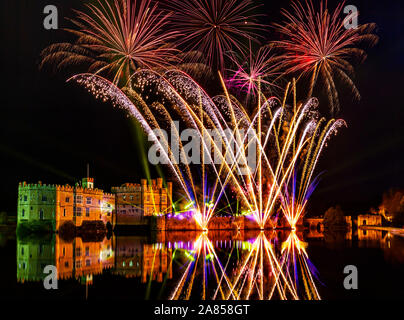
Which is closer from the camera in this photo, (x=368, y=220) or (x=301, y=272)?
(x=301, y=272)

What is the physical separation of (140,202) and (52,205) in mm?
14410

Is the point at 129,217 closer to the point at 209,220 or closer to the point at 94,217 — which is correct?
the point at 94,217

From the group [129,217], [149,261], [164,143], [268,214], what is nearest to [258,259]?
[149,261]

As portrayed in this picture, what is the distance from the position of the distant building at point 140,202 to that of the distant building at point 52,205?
7168mm

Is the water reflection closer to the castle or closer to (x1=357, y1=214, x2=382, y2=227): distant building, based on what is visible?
the castle

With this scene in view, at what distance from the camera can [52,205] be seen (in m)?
50.9

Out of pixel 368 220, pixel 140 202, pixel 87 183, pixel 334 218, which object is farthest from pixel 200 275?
pixel 368 220

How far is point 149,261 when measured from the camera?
657 inches

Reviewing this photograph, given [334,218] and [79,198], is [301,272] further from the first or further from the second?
[334,218]

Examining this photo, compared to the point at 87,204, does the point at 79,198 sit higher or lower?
higher

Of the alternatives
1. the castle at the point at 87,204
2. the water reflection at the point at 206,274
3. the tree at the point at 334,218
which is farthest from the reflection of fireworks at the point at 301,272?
the tree at the point at 334,218

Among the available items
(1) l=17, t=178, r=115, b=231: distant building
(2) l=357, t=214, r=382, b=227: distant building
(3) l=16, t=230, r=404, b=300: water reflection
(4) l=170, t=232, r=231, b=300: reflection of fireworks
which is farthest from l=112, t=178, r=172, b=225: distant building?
(4) l=170, t=232, r=231, b=300: reflection of fireworks

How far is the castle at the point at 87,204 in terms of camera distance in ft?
166
